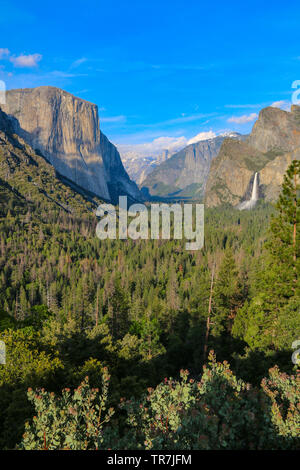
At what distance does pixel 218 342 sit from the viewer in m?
31.1

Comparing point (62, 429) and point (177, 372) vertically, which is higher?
point (62, 429)

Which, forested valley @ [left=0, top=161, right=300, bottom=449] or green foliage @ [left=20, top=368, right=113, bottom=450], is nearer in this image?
green foliage @ [left=20, top=368, right=113, bottom=450]

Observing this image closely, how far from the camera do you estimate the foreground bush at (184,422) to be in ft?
21.9

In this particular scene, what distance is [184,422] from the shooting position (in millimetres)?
6832

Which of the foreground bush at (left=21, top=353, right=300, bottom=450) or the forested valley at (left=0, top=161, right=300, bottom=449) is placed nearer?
the foreground bush at (left=21, top=353, right=300, bottom=450)

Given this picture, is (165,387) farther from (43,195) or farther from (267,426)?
(43,195)

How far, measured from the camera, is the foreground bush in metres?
6.67

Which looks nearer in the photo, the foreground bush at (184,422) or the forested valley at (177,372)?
the foreground bush at (184,422)

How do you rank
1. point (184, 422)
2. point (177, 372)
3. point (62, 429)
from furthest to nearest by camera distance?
point (177, 372) < point (62, 429) < point (184, 422)

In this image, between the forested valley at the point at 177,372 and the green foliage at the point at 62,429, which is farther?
the forested valley at the point at 177,372

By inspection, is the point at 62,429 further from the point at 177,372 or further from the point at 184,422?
the point at 177,372

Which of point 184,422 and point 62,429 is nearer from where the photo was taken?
point 184,422

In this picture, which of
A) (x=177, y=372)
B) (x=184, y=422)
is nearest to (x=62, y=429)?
(x=184, y=422)
